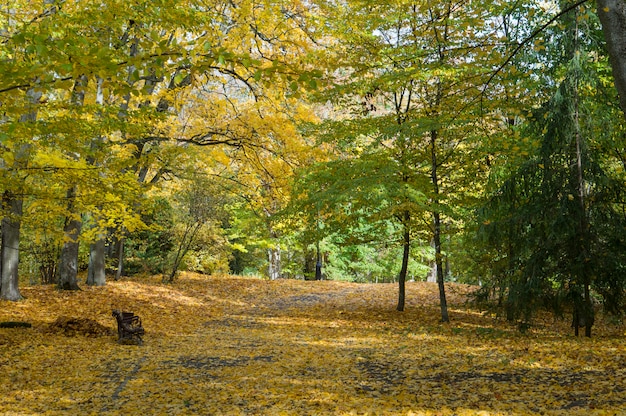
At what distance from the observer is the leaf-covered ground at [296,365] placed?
16.1ft

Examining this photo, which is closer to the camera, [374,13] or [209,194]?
[374,13]

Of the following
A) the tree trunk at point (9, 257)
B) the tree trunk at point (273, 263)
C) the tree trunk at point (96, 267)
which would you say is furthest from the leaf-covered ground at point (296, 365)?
the tree trunk at point (273, 263)

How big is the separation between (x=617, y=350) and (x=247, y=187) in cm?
1080

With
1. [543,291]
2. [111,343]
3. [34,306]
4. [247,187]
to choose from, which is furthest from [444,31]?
[34,306]

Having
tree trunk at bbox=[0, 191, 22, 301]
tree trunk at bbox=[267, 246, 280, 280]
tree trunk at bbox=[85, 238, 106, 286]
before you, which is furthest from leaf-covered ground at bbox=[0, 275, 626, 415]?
tree trunk at bbox=[267, 246, 280, 280]

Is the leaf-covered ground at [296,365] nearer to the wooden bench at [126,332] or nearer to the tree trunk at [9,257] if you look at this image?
the wooden bench at [126,332]

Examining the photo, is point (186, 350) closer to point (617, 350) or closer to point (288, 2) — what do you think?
point (617, 350)

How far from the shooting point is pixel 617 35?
3.92 m

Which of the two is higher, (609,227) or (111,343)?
(609,227)

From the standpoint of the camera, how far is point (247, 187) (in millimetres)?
14836

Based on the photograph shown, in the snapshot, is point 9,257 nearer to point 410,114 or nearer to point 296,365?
point 296,365

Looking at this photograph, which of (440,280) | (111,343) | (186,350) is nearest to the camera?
(186,350)

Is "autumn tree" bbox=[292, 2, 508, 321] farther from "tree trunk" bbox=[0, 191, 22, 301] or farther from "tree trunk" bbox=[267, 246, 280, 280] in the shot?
"tree trunk" bbox=[267, 246, 280, 280]

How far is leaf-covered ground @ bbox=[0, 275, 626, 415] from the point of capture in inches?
193
